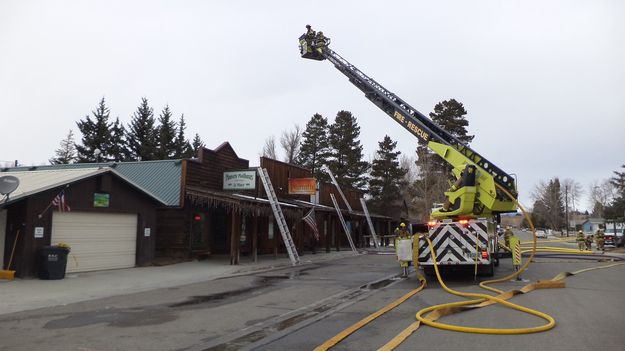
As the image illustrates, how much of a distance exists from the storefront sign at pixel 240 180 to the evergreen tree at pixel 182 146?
3312cm

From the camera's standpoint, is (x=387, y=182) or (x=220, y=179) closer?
(x=220, y=179)

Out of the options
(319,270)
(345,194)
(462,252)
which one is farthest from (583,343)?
(345,194)

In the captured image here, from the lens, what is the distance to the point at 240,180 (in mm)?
23156

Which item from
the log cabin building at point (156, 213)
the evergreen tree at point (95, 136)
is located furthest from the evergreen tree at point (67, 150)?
the log cabin building at point (156, 213)

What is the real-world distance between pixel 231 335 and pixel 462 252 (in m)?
7.84

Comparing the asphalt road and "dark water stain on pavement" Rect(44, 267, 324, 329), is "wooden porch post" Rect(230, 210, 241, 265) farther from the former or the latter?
"dark water stain on pavement" Rect(44, 267, 324, 329)

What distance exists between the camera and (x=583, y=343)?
6258mm

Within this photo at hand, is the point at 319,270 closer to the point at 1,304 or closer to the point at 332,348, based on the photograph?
the point at 1,304

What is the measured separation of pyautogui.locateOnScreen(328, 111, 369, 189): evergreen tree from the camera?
5750 cm

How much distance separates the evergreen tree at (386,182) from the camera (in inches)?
2208

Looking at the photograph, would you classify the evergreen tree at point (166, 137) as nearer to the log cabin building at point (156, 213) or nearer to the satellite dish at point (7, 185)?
the log cabin building at point (156, 213)

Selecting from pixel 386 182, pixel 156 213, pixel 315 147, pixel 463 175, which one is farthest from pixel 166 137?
pixel 463 175

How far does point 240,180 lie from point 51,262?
10.4 metres

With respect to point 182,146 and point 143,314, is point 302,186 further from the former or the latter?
point 182,146
